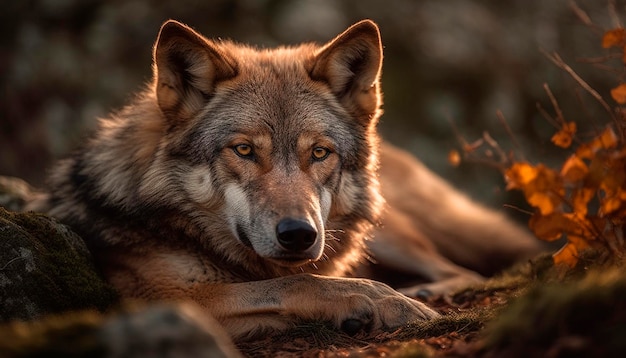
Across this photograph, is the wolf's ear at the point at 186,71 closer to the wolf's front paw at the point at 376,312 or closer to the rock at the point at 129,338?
the wolf's front paw at the point at 376,312

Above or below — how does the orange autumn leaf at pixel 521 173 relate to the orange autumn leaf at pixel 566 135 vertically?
below

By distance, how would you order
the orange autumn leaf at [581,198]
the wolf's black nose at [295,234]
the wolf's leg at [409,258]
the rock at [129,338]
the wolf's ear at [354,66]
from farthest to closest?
the wolf's leg at [409,258]
the wolf's ear at [354,66]
the wolf's black nose at [295,234]
the orange autumn leaf at [581,198]
the rock at [129,338]

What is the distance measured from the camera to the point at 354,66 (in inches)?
173

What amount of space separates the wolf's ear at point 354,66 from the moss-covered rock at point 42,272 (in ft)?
5.65

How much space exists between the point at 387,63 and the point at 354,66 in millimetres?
6587

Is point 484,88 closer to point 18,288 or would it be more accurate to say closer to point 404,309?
point 404,309

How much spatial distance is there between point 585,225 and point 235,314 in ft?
5.96

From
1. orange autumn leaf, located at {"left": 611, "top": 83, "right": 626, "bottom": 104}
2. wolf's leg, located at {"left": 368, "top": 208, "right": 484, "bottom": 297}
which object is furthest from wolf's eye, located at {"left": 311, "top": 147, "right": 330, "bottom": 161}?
wolf's leg, located at {"left": 368, "top": 208, "right": 484, "bottom": 297}

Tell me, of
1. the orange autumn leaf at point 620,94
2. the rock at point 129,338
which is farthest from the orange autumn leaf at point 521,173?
the rock at point 129,338

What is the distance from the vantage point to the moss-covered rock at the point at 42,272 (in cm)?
339

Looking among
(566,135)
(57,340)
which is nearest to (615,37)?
(566,135)

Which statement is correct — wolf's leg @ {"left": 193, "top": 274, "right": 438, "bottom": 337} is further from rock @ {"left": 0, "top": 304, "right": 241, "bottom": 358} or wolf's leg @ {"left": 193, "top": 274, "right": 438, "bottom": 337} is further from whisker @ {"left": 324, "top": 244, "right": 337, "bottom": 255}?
rock @ {"left": 0, "top": 304, "right": 241, "bottom": 358}

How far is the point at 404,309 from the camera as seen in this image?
3.72m

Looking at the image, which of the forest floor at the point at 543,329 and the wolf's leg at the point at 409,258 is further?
the wolf's leg at the point at 409,258
